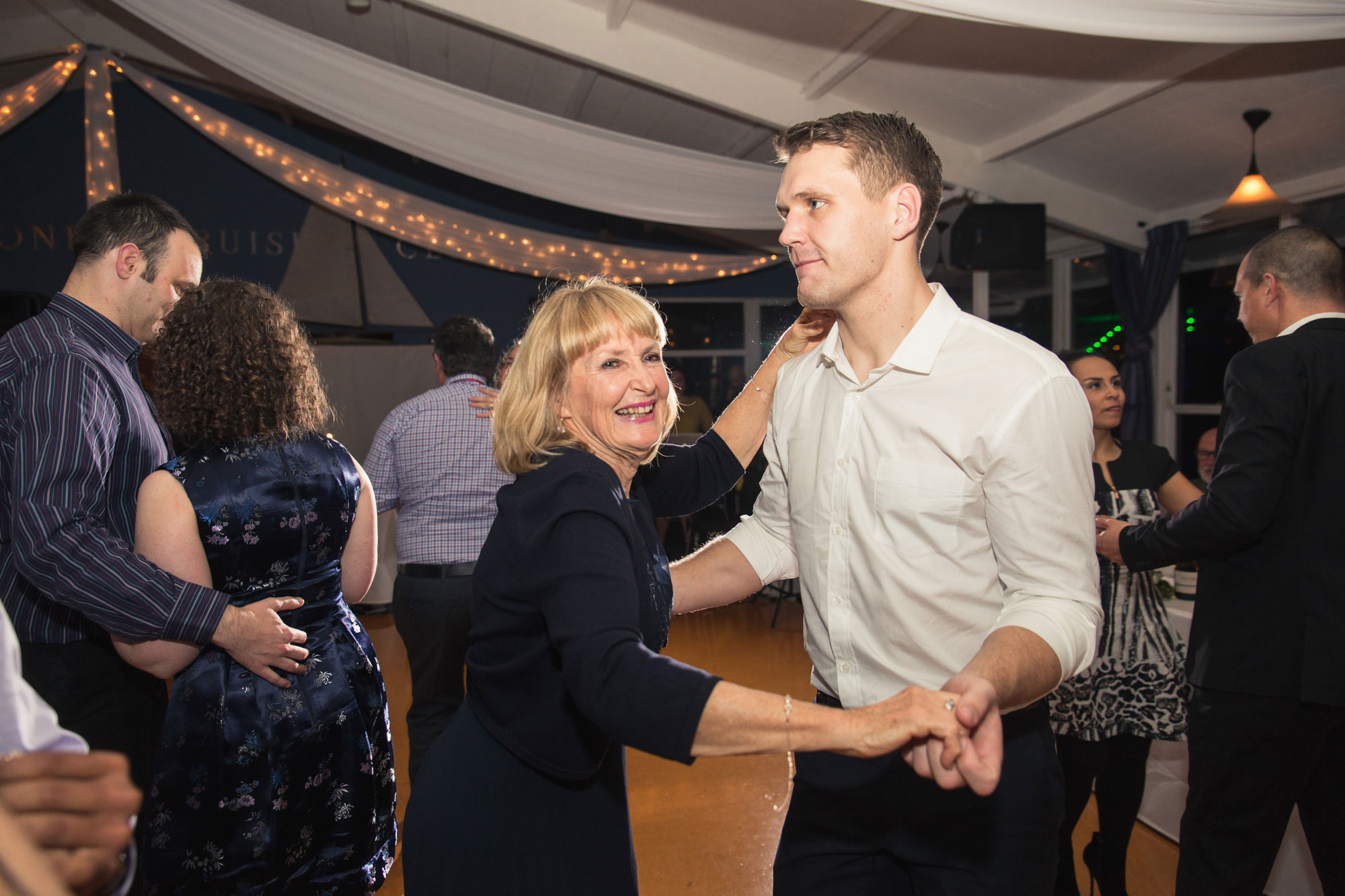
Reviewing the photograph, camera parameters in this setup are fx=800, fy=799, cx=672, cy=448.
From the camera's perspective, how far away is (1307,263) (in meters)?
1.85

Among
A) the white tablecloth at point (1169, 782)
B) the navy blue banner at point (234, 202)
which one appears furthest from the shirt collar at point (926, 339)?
the navy blue banner at point (234, 202)

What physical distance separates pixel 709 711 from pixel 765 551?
723 mm

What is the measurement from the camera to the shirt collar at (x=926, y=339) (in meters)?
1.25

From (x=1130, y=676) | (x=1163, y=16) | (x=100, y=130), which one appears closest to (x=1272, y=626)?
(x=1130, y=676)

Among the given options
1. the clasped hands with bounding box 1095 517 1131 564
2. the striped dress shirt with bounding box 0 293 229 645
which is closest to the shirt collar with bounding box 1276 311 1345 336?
the clasped hands with bounding box 1095 517 1131 564

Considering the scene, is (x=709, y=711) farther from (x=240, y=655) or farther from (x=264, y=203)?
(x=264, y=203)

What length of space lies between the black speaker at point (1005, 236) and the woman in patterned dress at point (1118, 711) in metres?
3.60

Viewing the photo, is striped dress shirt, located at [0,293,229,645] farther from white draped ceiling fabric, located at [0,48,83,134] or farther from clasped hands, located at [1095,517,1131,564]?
white draped ceiling fabric, located at [0,48,83,134]

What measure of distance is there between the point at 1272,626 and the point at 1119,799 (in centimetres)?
76

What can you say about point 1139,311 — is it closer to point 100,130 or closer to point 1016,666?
point 1016,666

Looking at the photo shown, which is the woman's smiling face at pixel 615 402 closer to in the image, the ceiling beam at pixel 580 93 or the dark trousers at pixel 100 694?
the dark trousers at pixel 100 694

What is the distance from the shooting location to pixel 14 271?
6488mm

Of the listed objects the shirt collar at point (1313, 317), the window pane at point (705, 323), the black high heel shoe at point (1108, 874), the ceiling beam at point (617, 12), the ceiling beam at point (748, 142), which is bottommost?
the black high heel shoe at point (1108, 874)

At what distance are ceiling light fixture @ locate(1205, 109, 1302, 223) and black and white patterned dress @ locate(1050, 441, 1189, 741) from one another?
9.46ft
